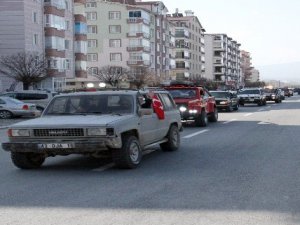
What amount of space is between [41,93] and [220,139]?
19364mm

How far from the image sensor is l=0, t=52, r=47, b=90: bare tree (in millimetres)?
47469

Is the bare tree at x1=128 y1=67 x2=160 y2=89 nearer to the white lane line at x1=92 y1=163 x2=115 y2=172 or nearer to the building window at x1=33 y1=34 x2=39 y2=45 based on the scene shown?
the building window at x1=33 y1=34 x2=39 y2=45

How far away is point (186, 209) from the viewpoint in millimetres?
6734

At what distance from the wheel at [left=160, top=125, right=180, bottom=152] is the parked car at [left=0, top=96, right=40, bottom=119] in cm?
1790

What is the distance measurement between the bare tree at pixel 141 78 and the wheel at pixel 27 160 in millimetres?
63007

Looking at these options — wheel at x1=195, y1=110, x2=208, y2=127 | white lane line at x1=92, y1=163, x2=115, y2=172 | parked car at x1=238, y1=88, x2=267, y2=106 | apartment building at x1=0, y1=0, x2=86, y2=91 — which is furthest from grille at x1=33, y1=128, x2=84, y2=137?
apartment building at x1=0, y1=0, x2=86, y2=91

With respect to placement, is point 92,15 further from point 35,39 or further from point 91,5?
point 35,39

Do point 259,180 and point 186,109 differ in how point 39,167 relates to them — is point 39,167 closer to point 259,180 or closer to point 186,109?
point 259,180

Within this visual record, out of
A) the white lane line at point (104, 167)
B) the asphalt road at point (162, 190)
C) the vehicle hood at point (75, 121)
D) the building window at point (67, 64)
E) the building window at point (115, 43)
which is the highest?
the building window at point (115, 43)

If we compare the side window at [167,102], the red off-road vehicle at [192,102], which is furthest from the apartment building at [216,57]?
the side window at [167,102]

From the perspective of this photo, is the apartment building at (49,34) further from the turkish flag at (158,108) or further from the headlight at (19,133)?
the headlight at (19,133)

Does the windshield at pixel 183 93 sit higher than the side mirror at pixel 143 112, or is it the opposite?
the windshield at pixel 183 93

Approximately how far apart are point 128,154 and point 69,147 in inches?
42.7

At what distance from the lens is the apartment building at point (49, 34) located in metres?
56.6
